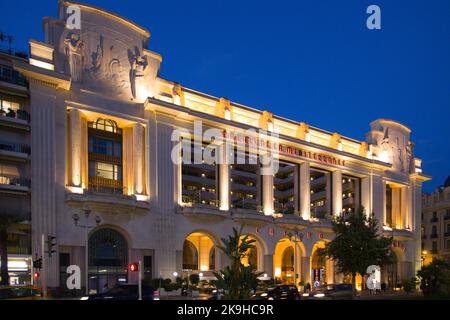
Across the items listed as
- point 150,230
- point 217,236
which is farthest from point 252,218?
point 150,230

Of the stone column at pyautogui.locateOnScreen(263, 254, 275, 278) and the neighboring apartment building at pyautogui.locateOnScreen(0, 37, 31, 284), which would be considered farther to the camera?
the stone column at pyautogui.locateOnScreen(263, 254, 275, 278)

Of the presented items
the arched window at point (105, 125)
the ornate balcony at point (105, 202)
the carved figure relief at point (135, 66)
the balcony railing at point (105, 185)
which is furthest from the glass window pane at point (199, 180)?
the ornate balcony at point (105, 202)

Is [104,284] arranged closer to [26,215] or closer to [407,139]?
[26,215]

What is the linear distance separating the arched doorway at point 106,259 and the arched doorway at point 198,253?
61.0ft

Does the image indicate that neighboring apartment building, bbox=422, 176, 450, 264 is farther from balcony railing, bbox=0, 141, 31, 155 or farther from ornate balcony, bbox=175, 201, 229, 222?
balcony railing, bbox=0, 141, 31, 155

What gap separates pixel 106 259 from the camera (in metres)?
48.8

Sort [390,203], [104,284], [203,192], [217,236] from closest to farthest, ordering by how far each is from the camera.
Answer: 1. [104,284]
2. [217,236]
3. [390,203]
4. [203,192]

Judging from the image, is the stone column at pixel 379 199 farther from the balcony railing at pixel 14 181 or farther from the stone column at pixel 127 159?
the balcony railing at pixel 14 181

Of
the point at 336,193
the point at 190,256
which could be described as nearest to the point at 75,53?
the point at 190,256

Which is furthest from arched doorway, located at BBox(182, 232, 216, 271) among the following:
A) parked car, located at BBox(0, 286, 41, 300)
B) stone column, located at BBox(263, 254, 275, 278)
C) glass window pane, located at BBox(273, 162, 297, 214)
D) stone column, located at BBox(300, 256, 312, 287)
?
glass window pane, located at BBox(273, 162, 297, 214)

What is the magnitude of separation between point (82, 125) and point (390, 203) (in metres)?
52.6

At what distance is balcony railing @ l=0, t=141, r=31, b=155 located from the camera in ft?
147

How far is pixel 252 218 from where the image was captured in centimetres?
5922

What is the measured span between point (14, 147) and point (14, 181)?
3.06 meters
